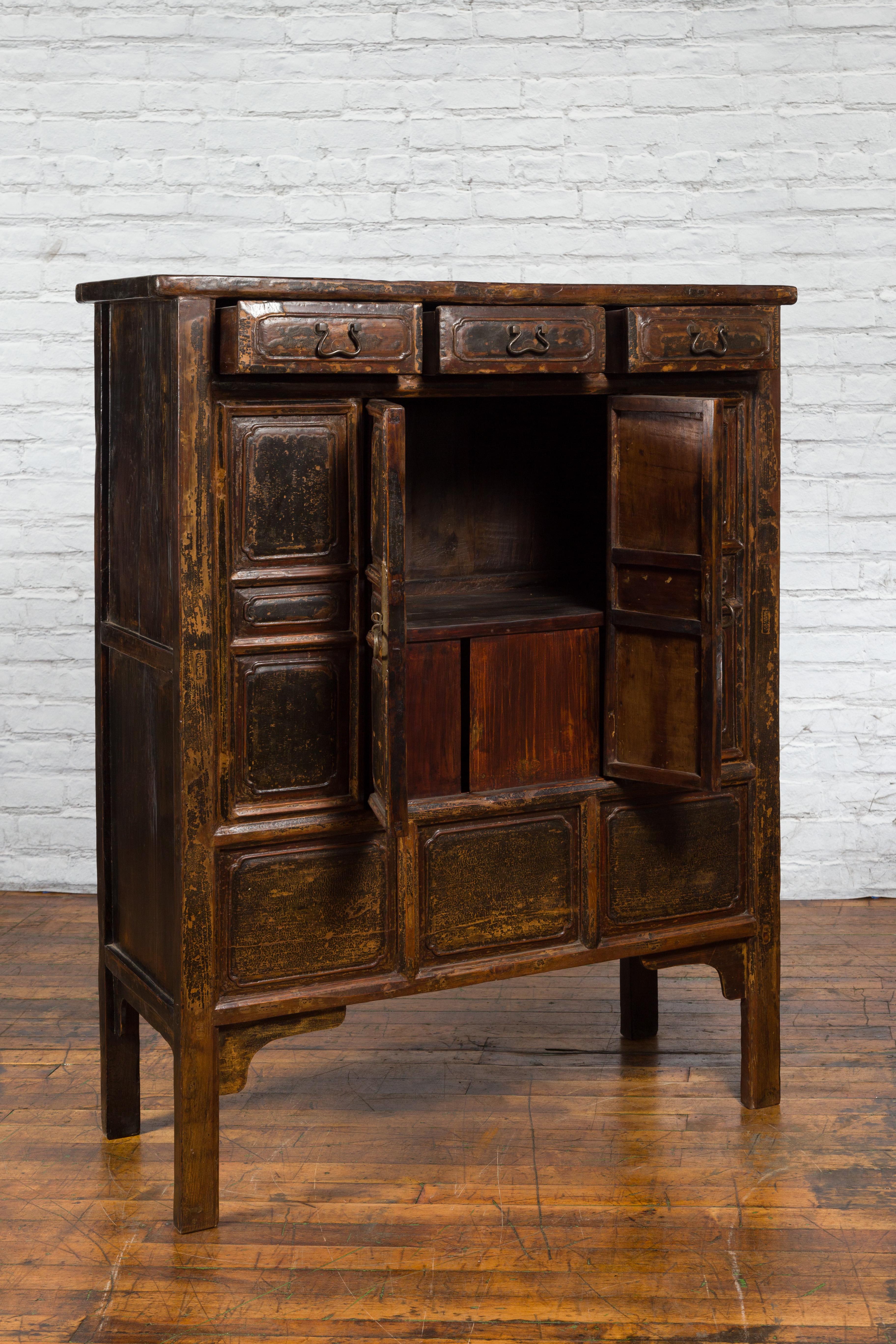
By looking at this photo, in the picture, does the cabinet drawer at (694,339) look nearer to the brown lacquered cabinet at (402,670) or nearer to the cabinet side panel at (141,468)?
the brown lacquered cabinet at (402,670)

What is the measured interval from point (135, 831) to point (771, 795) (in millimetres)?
1324

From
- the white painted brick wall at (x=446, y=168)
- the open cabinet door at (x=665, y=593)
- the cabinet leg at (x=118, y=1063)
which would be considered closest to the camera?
the open cabinet door at (x=665, y=593)

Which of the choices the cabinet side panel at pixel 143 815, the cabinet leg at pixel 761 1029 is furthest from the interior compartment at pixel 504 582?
the cabinet leg at pixel 761 1029

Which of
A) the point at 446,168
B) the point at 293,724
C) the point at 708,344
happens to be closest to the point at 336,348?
the point at 293,724

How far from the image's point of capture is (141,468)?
2.84 metres

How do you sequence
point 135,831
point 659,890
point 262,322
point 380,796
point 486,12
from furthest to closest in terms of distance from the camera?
point 486,12 → point 659,890 → point 135,831 → point 380,796 → point 262,322

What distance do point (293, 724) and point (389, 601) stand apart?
32 cm

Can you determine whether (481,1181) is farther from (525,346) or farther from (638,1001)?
(525,346)

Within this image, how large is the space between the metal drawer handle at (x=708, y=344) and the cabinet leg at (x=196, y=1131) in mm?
1570

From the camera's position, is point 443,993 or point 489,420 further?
→ point 443,993

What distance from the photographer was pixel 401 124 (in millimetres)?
4457

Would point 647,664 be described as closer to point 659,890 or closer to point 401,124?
point 659,890

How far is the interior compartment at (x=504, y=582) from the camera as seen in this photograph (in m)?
3.02

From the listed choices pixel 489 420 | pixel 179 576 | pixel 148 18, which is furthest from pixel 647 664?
pixel 148 18
